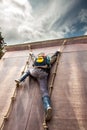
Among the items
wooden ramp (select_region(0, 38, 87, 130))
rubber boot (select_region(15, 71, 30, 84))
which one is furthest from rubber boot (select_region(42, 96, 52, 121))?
rubber boot (select_region(15, 71, 30, 84))

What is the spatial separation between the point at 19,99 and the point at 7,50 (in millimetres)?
2969

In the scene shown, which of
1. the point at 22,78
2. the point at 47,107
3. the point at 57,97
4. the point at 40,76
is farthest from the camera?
the point at 22,78

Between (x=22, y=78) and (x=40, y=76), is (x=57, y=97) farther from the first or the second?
(x=22, y=78)

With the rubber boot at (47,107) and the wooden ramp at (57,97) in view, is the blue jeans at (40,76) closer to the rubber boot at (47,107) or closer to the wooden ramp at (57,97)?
the wooden ramp at (57,97)

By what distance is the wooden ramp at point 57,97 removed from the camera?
11.7 feet

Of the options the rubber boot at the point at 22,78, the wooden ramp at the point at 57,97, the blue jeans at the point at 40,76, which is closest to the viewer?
the wooden ramp at the point at 57,97

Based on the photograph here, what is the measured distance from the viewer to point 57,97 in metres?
4.06

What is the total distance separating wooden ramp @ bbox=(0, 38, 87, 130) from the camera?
11.7ft

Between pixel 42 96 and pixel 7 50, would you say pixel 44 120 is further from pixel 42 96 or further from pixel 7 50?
pixel 7 50

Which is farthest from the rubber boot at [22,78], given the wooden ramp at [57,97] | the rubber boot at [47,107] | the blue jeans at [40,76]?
the rubber boot at [47,107]

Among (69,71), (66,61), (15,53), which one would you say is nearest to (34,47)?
(15,53)

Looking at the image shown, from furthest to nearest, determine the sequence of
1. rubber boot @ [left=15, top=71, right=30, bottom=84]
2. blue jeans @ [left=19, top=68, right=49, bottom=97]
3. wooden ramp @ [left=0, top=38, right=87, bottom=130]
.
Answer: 1. rubber boot @ [left=15, top=71, right=30, bottom=84]
2. blue jeans @ [left=19, top=68, right=49, bottom=97]
3. wooden ramp @ [left=0, top=38, right=87, bottom=130]

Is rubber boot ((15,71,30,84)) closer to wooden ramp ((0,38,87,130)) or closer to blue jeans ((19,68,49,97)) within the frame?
blue jeans ((19,68,49,97))

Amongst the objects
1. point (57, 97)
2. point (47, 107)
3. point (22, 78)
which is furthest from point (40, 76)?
point (47, 107)
